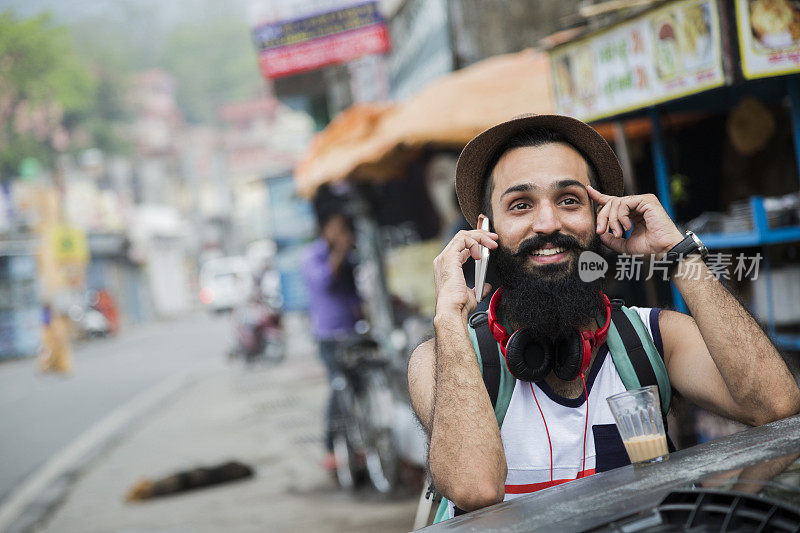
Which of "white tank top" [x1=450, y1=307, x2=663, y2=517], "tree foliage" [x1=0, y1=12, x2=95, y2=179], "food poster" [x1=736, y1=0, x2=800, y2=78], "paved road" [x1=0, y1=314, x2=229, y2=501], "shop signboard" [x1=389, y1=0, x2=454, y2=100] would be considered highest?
"tree foliage" [x1=0, y1=12, x2=95, y2=179]

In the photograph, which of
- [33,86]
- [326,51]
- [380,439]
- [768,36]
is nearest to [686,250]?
[768,36]

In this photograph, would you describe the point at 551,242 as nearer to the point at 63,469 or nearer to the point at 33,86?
the point at 63,469

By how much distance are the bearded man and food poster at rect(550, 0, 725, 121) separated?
153 cm

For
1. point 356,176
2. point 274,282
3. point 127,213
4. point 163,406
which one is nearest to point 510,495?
point 356,176

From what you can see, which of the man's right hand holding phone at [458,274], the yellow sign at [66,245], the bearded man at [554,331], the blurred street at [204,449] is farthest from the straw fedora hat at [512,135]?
the yellow sign at [66,245]

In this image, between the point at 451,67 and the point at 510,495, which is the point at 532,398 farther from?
the point at 451,67

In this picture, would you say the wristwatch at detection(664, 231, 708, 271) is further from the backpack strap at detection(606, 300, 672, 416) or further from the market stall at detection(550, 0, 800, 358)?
the market stall at detection(550, 0, 800, 358)

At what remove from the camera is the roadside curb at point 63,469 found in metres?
6.43

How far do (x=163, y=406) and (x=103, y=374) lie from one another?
5.65 metres

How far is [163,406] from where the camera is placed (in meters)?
11.7

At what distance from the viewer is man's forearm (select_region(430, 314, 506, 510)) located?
173 centimetres

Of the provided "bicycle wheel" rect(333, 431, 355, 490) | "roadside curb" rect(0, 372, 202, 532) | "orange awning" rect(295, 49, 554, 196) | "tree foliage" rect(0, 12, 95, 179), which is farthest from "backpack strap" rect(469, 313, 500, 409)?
"tree foliage" rect(0, 12, 95, 179)

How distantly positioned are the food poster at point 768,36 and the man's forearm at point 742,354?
1542 millimetres

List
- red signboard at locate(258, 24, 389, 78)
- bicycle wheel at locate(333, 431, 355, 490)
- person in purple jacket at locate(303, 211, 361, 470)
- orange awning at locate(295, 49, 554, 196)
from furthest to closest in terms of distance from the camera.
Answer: red signboard at locate(258, 24, 389, 78) < person in purple jacket at locate(303, 211, 361, 470) < bicycle wheel at locate(333, 431, 355, 490) < orange awning at locate(295, 49, 554, 196)
